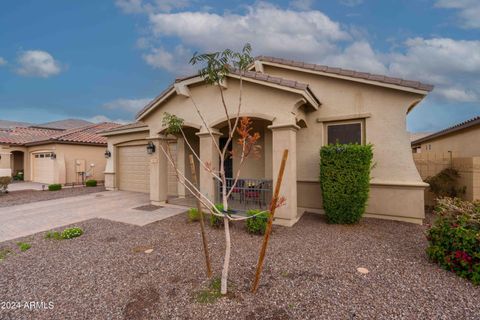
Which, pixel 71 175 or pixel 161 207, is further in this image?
pixel 71 175

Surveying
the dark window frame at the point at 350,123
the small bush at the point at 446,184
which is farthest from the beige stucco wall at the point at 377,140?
the small bush at the point at 446,184

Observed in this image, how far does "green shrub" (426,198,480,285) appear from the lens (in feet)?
10.8

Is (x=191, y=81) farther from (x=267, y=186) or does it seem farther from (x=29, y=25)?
(x=29, y=25)

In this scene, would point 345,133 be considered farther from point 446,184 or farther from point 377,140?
point 446,184

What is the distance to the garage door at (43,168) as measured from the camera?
1561 centimetres

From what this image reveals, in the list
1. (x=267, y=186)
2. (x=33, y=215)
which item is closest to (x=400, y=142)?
(x=267, y=186)

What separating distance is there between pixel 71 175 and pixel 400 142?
19.3 m

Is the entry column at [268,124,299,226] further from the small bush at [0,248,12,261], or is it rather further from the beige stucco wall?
the small bush at [0,248,12,261]

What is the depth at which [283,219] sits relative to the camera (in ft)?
19.7

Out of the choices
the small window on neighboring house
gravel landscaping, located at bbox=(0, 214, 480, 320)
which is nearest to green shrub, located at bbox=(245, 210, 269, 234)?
gravel landscaping, located at bbox=(0, 214, 480, 320)

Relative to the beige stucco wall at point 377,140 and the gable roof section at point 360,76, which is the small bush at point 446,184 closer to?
the beige stucco wall at point 377,140

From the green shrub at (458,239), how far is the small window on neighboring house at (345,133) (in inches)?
132

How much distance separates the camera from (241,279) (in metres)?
3.33

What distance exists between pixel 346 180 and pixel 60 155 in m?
18.0
